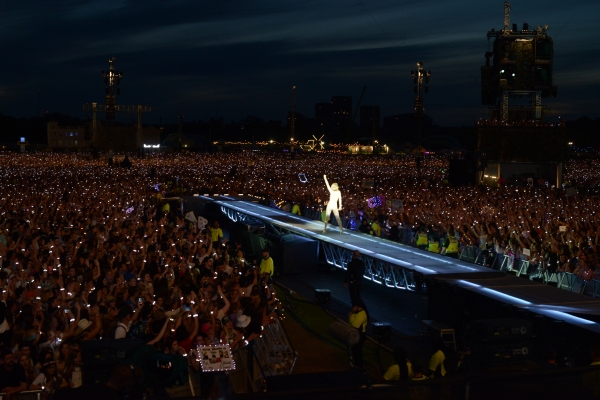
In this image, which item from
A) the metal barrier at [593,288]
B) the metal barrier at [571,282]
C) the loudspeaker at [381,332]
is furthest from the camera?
the metal barrier at [571,282]

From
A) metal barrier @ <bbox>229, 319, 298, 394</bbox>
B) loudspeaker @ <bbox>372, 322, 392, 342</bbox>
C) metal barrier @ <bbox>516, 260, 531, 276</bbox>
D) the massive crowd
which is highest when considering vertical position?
the massive crowd

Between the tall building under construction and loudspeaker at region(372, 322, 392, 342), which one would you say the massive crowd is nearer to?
loudspeaker at region(372, 322, 392, 342)

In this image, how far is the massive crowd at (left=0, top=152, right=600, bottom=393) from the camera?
917cm

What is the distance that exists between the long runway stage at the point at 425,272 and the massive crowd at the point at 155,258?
1.42 metres

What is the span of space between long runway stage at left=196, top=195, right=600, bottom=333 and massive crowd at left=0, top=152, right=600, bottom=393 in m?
1.42

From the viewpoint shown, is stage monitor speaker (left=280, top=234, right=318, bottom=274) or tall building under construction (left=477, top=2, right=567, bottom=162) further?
tall building under construction (left=477, top=2, right=567, bottom=162)

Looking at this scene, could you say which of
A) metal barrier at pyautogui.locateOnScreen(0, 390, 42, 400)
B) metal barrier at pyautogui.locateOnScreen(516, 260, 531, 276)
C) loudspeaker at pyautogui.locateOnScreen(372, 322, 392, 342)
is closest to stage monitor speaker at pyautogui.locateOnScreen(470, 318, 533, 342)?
loudspeaker at pyautogui.locateOnScreen(372, 322, 392, 342)

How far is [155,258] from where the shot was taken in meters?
13.8

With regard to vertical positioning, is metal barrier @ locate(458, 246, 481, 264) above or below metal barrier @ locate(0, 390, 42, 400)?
below

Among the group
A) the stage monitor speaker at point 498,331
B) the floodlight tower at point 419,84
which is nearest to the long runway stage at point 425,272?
the stage monitor speaker at point 498,331

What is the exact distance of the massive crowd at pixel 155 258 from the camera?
917cm

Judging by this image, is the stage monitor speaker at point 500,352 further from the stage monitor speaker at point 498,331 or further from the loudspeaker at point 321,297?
the loudspeaker at point 321,297

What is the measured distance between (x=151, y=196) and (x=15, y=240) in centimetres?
1276

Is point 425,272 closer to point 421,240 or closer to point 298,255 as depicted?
point 421,240
